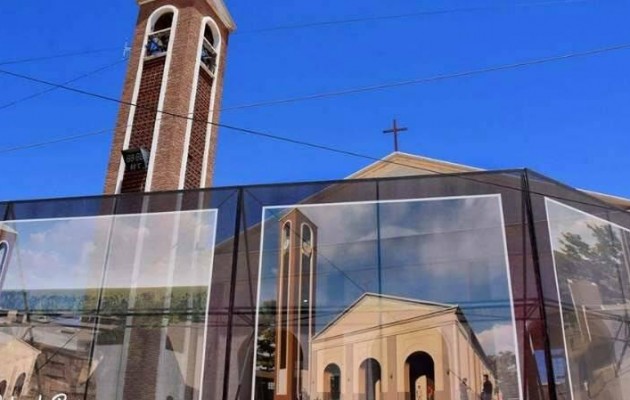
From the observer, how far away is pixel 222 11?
1716cm

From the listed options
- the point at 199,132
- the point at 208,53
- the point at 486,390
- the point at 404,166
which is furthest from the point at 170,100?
the point at 486,390

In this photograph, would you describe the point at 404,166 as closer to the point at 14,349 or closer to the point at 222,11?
the point at 222,11

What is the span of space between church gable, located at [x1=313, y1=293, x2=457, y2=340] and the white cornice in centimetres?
1296

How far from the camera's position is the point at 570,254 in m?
6.05

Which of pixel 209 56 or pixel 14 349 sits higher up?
pixel 209 56

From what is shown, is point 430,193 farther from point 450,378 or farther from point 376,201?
point 450,378

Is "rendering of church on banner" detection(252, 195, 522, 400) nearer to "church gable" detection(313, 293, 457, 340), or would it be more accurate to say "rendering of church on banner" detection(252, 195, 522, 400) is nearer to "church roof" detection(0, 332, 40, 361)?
"church gable" detection(313, 293, 457, 340)

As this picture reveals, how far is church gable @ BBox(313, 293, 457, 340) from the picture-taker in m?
5.86

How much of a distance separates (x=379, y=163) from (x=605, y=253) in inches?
383

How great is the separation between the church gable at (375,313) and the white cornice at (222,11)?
12963 millimetres

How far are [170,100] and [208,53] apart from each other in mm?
2775

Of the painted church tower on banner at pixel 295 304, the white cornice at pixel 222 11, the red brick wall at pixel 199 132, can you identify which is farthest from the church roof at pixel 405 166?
the painted church tower on banner at pixel 295 304

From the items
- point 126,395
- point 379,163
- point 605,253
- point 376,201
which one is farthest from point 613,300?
point 379,163

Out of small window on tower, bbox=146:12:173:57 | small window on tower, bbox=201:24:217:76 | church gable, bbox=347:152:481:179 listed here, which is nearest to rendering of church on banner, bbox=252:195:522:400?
church gable, bbox=347:152:481:179
